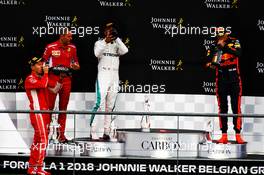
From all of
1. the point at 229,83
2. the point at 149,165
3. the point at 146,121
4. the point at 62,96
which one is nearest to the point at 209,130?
the point at 229,83

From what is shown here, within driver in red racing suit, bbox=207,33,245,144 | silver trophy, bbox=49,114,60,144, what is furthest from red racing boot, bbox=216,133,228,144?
silver trophy, bbox=49,114,60,144

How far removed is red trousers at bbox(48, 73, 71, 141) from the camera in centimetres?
1200

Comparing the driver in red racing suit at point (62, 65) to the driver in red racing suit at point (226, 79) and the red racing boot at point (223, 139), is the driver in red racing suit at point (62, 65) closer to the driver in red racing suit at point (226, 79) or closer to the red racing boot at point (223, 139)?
the driver in red racing suit at point (226, 79)

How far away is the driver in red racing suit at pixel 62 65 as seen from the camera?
474 inches

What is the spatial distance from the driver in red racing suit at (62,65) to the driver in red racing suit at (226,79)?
2.00 metres

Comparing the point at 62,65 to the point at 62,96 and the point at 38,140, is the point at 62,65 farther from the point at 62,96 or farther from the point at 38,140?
the point at 38,140

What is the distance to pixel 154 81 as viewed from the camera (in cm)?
1228

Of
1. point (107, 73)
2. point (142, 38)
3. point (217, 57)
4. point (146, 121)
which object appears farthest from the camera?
point (142, 38)

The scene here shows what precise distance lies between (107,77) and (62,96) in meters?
0.72

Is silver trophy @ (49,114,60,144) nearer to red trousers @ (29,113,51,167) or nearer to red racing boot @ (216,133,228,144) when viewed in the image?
red trousers @ (29,113,51,167)

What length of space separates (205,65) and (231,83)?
51cm

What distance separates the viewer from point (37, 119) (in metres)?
11.2

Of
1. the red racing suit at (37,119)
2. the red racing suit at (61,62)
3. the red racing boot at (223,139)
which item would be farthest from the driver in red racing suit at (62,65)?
the red racing boot at (223,139)

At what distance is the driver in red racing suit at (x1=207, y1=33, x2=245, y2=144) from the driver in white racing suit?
1.35 metres
